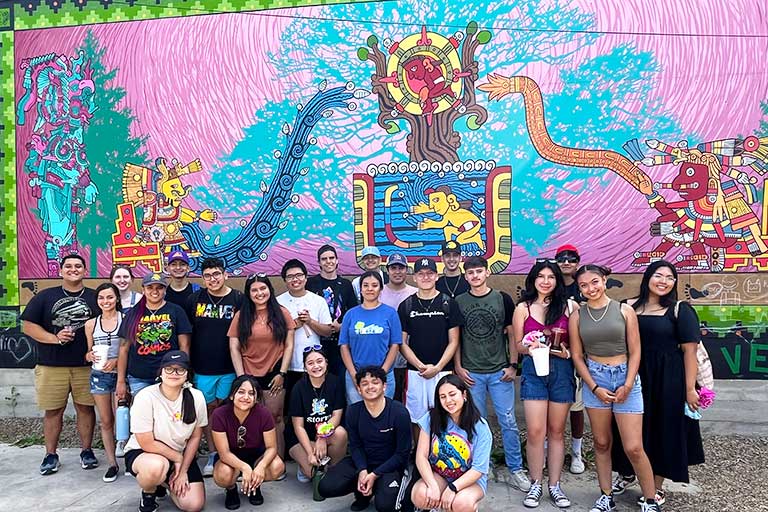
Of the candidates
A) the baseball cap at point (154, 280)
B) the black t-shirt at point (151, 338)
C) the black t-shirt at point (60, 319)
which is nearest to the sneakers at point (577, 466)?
the black t-shirt at point (151, 338)

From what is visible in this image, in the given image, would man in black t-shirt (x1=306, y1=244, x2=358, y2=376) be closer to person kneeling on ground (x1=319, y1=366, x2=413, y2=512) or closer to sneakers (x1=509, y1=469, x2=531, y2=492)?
person kneeling on ground (x1=319, y1=366, x2=413, y2=512)

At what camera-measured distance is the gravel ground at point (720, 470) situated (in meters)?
4.27

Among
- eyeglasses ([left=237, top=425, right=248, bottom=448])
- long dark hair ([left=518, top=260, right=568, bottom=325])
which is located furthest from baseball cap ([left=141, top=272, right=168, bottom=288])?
long dark hair ([left=518, top=260, right=568, bottom=325])

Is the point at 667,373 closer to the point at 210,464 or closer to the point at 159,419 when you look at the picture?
the point at 159,419

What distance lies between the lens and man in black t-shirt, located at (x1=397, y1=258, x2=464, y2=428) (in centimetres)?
454

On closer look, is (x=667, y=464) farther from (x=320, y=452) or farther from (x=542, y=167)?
(x=542, y=167)

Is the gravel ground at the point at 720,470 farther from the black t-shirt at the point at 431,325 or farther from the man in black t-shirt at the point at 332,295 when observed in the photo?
the man in black t-shirt at the point at 332,295

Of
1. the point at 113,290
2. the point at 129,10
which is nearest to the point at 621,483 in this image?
the point at 113,290

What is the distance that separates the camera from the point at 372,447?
13.4ft

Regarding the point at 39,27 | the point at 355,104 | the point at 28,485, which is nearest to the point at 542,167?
the point at 355,104

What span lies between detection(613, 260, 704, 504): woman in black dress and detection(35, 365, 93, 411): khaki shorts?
5104mm

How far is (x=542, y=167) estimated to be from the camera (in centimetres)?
610

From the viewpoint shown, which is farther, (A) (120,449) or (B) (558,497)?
(A) (120,449)

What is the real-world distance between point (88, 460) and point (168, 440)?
1.65 meters
